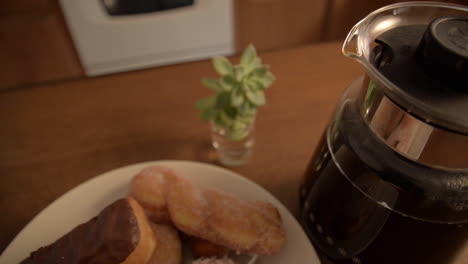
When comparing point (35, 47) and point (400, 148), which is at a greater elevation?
point (400, 148)

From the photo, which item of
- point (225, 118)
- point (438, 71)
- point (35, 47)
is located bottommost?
point (35, 47)

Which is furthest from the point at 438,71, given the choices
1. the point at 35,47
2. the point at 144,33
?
the point at 35,47

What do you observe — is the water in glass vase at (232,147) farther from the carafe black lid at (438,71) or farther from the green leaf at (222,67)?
the carafe black lid at (438,71)

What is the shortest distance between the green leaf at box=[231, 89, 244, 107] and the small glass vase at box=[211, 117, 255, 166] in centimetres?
8

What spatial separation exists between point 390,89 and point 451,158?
95 millimetres

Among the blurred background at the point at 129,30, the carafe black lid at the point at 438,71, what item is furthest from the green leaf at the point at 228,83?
the blurred background at the point at 129,30

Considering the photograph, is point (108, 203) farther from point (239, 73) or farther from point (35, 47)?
point (35, 47)

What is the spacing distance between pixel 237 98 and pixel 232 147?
11 centimetres

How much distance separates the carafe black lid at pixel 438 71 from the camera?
10.5 inches

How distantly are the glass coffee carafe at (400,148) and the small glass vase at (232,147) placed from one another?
17 cm

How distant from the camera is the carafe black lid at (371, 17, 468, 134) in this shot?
266 millimetres

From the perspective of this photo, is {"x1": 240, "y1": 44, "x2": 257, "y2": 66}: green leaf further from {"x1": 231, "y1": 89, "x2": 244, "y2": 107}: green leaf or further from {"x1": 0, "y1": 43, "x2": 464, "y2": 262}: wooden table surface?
{"x1": 0, "y1": 43, "x2": 464, "y2": 262}: wooden table surface

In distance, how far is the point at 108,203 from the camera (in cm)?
48

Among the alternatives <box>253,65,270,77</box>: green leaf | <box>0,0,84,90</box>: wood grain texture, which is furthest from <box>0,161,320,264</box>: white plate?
<box>0,0,84,90</box>: wood grain texture
